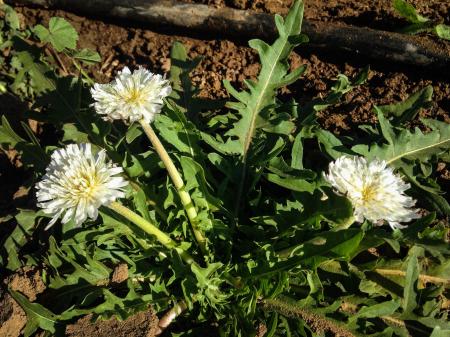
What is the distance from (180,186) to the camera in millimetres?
2211

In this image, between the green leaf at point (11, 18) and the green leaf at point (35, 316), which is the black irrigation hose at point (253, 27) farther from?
the green leaf at point (35, 316)

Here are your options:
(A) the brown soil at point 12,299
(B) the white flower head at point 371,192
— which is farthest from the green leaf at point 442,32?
(A) the brown soil at point 12,299

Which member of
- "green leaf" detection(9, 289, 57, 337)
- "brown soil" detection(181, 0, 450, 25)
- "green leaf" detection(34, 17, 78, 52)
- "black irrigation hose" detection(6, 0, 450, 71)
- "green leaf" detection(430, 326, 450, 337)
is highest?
"brown soil" detection(181, 0, 450, 25)

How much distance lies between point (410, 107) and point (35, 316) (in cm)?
230

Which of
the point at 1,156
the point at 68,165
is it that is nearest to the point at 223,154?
the point at 68,165

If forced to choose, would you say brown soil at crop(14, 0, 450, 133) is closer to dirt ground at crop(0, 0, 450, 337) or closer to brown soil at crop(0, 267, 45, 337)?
dirt ground at crop(0, 0, 450, 337)

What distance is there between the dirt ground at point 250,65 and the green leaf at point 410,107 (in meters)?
0.29

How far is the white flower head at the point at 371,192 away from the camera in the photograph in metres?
1.76

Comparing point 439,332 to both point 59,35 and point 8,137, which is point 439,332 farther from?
point 59,35

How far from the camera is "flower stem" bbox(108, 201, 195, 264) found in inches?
75.4

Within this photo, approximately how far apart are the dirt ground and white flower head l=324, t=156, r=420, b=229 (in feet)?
3.98

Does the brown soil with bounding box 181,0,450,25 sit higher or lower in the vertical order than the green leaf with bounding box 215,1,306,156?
higher

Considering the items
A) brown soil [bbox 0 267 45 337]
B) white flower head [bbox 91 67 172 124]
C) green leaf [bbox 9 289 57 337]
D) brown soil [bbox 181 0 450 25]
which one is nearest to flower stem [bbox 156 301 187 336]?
green leaf [bbox 9 289 57 337]

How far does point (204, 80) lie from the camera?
344 centimetres
